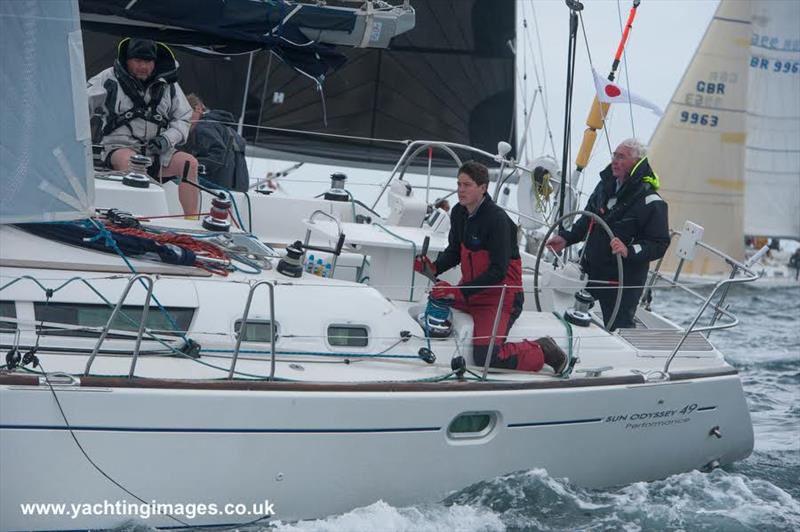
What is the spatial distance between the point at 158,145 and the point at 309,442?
2.50 meters

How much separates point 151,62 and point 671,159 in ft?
56.3

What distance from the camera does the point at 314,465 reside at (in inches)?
210

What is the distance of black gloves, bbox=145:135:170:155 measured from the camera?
22.9 feet

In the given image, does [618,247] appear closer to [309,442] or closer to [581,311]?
[581,311]

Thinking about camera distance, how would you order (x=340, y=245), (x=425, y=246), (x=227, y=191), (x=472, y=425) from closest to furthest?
(x=472, y=425) → (x=340, y=245) → (x=425, y=246) → (x=227, y=191)

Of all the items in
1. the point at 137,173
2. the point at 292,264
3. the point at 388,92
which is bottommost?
the point at 292,264

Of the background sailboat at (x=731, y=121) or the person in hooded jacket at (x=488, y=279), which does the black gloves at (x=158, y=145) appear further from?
the background sailboat at (x=731, y=121)

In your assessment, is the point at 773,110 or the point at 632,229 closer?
the point at 632,229

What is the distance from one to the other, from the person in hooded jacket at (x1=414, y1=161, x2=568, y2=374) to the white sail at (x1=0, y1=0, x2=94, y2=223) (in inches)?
74.2

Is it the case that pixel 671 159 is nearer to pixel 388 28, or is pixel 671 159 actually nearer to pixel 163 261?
pixel 388 28

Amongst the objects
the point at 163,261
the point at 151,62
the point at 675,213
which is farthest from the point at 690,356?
the point at 675,213

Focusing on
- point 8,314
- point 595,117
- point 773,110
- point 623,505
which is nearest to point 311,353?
point 8,314

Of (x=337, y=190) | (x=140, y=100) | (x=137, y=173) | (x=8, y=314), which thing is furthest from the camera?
(x=337, y=190)

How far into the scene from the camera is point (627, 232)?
677 cm
